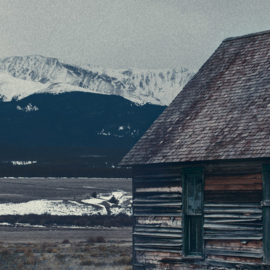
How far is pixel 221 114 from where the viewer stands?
14.7m

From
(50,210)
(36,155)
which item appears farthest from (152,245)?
(36,155)

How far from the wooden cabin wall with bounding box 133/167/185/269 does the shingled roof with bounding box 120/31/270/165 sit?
49 centimetres

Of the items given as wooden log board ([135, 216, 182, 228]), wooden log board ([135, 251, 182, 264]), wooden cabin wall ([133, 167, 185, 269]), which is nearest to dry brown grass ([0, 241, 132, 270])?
wooden log board ([135, 251, 182, 264])

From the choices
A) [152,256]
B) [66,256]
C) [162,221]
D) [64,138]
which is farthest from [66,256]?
[64,138]

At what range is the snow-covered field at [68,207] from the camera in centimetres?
5497

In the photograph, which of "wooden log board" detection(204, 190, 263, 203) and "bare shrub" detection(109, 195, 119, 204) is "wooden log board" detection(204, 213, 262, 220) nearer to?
"wooden log board" detection(204, 190, 263, 203)

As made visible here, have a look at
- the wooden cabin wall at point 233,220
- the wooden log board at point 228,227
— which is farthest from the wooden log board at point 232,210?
the wooden log board at point 228,227

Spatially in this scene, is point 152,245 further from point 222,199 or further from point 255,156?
point 255,156

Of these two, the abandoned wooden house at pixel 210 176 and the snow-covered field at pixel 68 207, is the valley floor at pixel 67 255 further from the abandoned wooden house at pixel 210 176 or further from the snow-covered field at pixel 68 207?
the snow-covered field at pixel 68 207

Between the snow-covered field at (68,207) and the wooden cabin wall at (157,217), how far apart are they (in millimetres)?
37362

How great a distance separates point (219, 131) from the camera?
14.1m

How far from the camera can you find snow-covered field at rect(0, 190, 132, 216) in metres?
55.0

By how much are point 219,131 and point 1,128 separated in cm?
16553

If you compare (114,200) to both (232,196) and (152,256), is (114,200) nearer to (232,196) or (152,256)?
(152,256)
